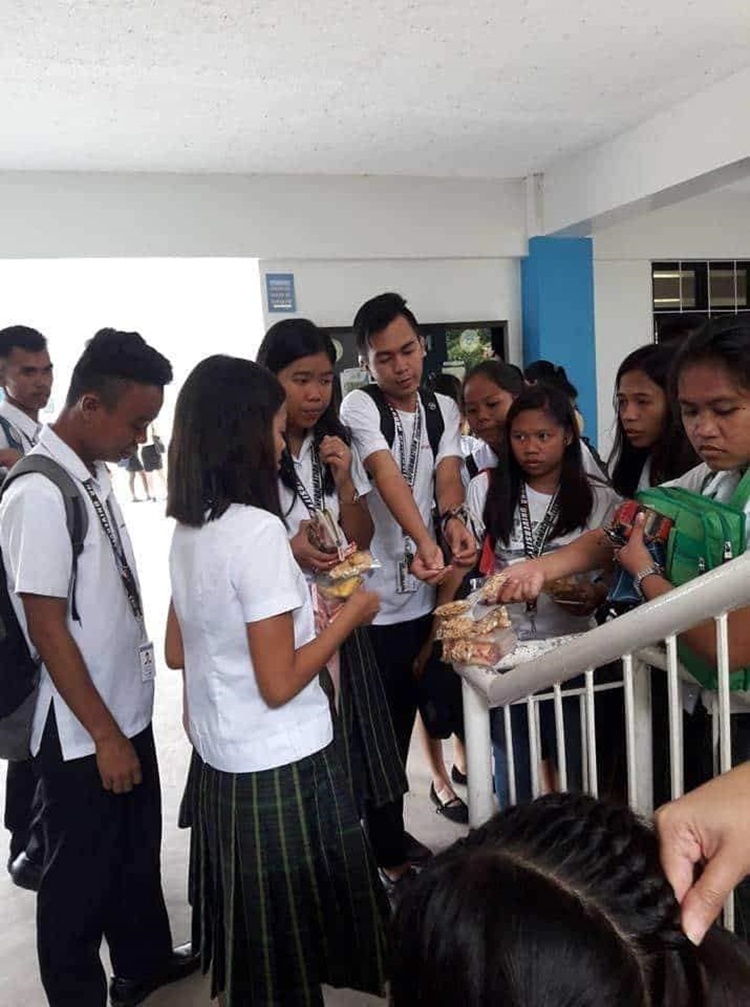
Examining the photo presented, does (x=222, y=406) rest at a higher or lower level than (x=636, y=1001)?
higher

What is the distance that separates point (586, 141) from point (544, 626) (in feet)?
13.1

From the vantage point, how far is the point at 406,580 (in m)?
2.15

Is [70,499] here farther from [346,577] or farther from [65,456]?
[346,577]

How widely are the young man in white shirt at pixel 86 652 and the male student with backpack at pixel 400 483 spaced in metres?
0.69

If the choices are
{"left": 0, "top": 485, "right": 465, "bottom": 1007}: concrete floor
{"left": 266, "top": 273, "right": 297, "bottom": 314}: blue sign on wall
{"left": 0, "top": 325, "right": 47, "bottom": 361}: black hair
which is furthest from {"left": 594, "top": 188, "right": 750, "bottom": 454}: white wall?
{"left": 0, "top": 325, "right": 47, "bottom": 361}: black hair

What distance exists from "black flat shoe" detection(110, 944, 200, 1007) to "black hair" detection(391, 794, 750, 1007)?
5.48 ft

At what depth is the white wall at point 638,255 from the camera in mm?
6016

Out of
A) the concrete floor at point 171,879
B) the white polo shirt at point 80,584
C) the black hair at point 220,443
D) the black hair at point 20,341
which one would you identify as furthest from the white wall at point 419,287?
the black hair at point 220,443

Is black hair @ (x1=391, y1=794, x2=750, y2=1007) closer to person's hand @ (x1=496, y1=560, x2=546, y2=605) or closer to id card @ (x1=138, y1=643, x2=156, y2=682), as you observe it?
person's hand @ (x1=496, y1=560, x2=546, y2=605)

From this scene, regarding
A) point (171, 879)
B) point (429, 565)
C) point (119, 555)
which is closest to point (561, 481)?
point (429, 565)

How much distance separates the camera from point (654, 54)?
3406 mm

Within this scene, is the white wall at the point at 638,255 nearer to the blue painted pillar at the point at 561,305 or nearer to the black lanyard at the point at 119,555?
the blue painted pillar at the point at 561,305

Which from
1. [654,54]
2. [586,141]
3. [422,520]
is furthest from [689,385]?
[586,141]

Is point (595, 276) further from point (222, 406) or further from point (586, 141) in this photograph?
point (222, 406)
